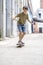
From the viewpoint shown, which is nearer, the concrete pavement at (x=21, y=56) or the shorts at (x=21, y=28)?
the concrete pavement at (x=21, y=56)

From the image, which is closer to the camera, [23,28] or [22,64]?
[22,64]

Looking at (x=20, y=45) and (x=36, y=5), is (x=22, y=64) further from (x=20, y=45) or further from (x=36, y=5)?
(x=36, y=5)

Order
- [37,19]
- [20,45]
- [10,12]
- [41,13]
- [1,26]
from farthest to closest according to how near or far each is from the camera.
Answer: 1. [41,13]
2. [37,19]
3. [10,12]
4. [1,26]
5. [20,45]

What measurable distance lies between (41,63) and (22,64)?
45cm

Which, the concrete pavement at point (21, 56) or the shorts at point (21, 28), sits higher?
the shorts at point (21, 28)

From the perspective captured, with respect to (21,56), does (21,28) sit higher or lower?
higher

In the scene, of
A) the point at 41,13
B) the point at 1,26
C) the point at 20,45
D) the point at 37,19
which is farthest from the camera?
the point at 41,13

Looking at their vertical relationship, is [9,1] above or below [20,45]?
above

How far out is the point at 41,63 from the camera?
Result: 18.2 feet

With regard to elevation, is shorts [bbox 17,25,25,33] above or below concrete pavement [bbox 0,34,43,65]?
above

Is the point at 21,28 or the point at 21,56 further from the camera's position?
the point at 21,28

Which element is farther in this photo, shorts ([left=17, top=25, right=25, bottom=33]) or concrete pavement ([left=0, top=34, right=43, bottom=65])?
shorts ([left=17, top=25, right=25, bottom=33])

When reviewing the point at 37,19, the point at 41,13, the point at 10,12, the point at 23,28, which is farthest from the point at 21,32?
the point at 41,13

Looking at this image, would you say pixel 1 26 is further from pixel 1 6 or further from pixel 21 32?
pixel 21 32
